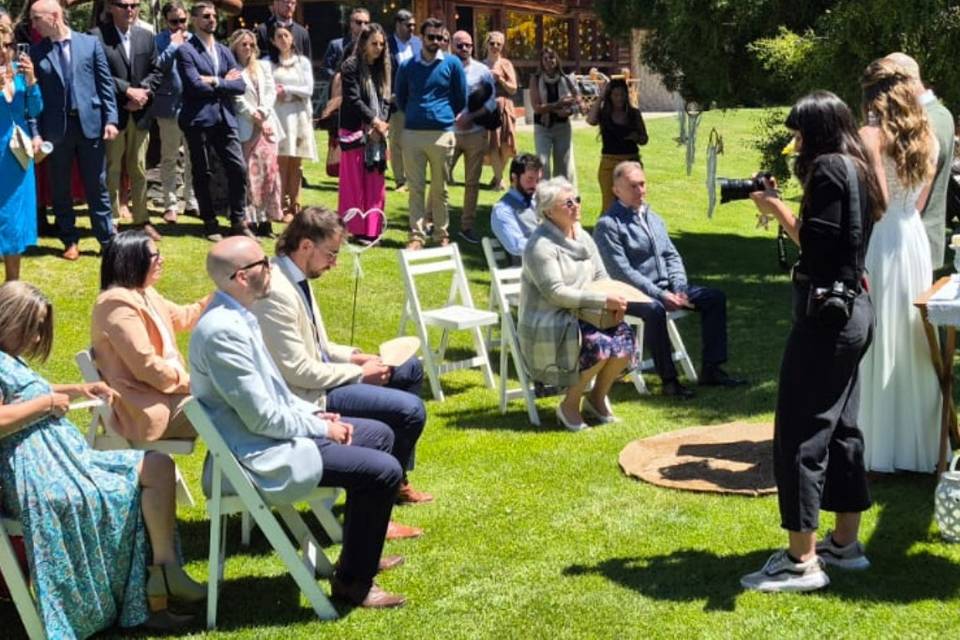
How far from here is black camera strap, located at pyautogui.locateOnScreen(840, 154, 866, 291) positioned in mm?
4945

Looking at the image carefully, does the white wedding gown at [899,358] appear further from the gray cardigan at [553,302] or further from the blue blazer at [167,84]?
the blue blazer at [167,84]

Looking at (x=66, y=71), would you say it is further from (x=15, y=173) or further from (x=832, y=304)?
(x=832, y=304)

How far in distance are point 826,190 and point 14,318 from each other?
3008 millimetres

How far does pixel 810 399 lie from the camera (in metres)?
5.08

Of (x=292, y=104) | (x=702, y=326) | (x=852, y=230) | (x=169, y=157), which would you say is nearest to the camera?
(x=852, y=230)

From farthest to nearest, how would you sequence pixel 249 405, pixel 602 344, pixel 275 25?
pixel 275 25 → pixel 602 344 → pixel 249 405

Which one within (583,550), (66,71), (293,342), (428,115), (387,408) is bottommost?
(583,550)

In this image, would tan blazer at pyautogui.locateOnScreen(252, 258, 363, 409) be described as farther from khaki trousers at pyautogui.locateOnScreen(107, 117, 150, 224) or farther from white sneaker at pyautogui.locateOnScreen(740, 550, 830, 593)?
khaki trousers at pyautogui.locateOnScreen(107, 117, 150, 224)

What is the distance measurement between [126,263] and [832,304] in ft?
9.69

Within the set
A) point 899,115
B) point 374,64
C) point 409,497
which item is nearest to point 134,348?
point 409,497

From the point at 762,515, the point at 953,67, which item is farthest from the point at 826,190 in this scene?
the point at 953,67

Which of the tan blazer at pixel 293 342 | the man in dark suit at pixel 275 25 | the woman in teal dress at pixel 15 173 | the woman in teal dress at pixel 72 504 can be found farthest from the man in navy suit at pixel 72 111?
the woman in teal dress at pixel 72 504

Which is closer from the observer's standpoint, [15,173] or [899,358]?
[899,358]

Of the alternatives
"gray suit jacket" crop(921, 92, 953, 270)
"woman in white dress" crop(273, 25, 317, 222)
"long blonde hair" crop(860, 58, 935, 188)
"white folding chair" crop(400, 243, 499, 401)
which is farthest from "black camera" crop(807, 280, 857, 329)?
"woman in white dress" crop(273, 25, 317, 222)
